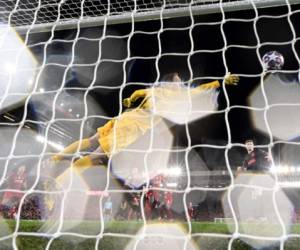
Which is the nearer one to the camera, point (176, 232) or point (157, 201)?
point (176, 232)

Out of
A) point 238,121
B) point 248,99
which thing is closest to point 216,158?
point 238,121

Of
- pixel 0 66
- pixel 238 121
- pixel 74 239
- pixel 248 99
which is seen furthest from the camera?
pixel 238 121

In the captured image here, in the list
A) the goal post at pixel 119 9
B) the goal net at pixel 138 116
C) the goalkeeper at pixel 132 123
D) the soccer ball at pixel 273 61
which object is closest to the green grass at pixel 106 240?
the goal net at pixel 138 116

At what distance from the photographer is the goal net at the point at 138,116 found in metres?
1.20

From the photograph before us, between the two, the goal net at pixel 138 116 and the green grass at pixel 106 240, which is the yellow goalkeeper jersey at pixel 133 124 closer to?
the goal net at pixel 138 116

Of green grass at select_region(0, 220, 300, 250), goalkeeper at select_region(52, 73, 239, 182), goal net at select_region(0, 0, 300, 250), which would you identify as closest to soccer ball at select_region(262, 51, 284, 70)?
goal net at select_region(0, 0, 300, 250)

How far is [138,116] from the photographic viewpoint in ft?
6.15

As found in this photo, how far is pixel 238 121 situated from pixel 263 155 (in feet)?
15.4

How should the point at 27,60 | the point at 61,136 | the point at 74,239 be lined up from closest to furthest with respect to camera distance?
1. the point at 74,239
2. the point at 27,60
3. the point at 61,136

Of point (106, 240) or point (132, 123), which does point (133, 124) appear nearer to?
point (132, 123)

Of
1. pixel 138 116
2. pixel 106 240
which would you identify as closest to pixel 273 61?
pixel 138 116

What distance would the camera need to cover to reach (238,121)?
7832 millimetres

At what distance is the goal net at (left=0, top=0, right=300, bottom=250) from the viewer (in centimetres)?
120

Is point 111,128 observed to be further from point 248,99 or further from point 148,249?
point 248,99
